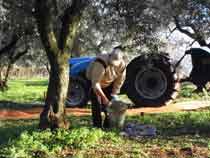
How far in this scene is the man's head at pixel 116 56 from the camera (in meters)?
11.1

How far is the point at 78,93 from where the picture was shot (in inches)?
744

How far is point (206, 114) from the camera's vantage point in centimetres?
1505

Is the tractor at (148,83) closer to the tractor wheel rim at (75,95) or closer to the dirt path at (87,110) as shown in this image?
the tractor wheel rim at (75,95)

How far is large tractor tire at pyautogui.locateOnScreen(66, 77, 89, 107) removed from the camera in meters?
18.8

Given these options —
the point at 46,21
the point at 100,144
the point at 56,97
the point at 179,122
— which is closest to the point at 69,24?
the point at 46,21

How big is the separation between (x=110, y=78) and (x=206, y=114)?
441cm

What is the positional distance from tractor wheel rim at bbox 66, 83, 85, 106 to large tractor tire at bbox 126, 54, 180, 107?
1.48 metres

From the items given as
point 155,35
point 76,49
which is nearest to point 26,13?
point 155,35

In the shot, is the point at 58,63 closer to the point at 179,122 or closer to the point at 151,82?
the point at 179,122

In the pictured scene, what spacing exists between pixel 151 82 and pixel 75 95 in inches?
93.7

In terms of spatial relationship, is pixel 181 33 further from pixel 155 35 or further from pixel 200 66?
pixel 155 35

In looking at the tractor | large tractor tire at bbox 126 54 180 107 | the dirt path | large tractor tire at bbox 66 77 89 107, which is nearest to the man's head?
the dirt path

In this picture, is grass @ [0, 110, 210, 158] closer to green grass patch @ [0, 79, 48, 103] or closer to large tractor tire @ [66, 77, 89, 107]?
large tractor tire @ [66, 77, 89, 107]

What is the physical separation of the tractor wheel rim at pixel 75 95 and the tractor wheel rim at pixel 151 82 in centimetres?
174
